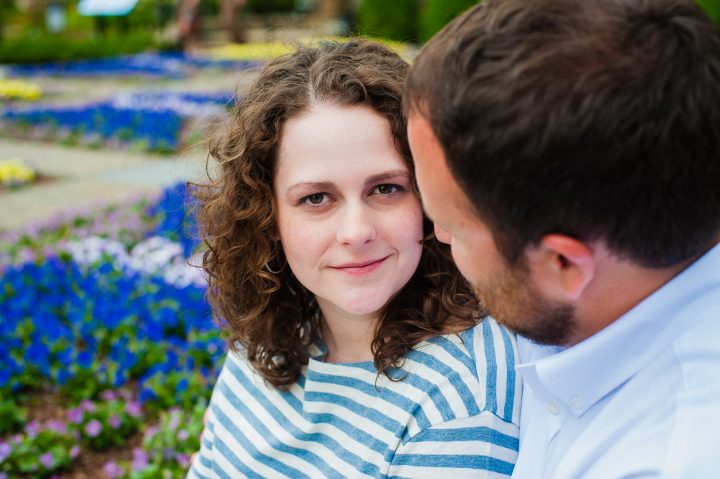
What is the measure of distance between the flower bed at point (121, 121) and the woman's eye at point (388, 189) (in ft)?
23.1

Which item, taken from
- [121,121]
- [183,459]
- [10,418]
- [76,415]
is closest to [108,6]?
[121,121]

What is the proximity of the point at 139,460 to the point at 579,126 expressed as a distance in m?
2.18

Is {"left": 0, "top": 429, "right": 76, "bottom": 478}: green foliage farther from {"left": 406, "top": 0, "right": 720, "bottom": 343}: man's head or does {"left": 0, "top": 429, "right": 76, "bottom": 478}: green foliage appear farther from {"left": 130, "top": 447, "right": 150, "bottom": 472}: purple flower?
{"left": 406, "top": 0, "right": 720, "bottom": 343}: man's head

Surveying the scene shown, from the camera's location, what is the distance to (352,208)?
1501 mm

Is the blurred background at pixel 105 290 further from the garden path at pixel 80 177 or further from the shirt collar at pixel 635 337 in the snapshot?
the shirt collar at pixel 635 337

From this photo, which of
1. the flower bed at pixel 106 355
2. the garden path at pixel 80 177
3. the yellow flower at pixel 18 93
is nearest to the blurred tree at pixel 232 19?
the yellow flower at pixel 18 93

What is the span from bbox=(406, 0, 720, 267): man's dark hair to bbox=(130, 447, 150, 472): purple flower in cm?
197

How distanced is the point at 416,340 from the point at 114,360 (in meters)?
2.14

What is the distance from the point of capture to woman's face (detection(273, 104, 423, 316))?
1.50 m

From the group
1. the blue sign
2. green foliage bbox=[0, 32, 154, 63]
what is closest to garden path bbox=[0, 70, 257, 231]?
green foliage bbox=[0, 32, 154, 63]

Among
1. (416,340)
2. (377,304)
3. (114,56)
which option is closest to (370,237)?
(377,304)

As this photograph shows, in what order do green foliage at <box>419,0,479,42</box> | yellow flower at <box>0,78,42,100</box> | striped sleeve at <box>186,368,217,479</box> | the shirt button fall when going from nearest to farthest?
the shirt button < striped sleeve at <box>186,368,217,479</box> < yellow flower at <box>0,78,42,100</box> < green foliage at <box>419,0,479,42</box>

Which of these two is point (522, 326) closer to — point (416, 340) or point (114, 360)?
point (416, 340)

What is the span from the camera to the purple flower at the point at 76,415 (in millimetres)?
2895
